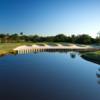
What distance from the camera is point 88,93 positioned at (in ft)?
45.4

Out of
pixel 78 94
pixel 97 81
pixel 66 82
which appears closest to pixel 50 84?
pixel 66 82

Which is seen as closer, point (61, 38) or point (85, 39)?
point (85, 39)

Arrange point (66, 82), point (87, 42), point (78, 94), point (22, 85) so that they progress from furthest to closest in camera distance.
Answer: point (87, 42) < point (66, 82) < point (22, 85) < point (78, 94)

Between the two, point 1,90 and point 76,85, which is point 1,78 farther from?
point 76,85

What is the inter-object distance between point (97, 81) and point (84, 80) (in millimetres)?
1160

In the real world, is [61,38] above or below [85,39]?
above

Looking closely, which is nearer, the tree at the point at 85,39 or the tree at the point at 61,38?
the tree at the point at 85,39

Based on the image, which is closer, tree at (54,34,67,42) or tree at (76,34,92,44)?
tree at (76,34,92,44)

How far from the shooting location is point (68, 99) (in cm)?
1256

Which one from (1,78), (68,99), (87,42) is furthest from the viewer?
(87,42)

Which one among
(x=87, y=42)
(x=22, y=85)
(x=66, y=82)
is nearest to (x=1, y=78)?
(x=22, y=85)

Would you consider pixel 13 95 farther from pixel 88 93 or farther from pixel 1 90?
pixel 88 93

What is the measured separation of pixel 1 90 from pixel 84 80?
25.0 feet

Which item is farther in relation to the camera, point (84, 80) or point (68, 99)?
point (84, 80)
